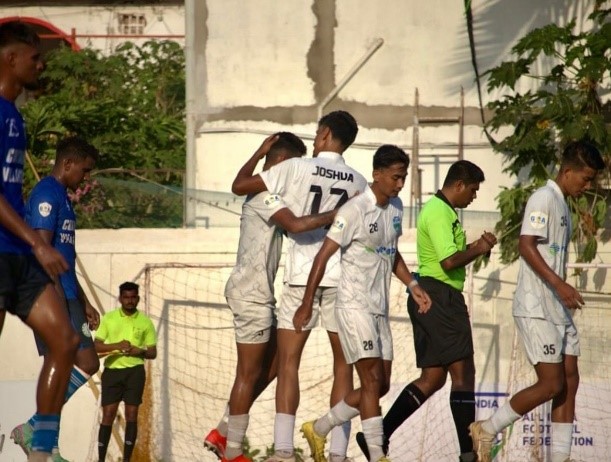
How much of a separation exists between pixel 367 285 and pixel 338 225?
469mm

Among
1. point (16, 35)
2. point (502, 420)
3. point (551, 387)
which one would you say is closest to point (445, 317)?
point (502, 420)

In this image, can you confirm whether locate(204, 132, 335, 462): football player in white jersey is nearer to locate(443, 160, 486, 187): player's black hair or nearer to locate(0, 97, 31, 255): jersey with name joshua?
locate(443, 160, 486, 187): player's black hair

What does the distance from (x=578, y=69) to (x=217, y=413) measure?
5527mm

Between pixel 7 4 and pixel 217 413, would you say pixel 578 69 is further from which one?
pixel 7 4

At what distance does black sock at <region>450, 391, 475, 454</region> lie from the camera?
32.0 feet

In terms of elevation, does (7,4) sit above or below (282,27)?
above

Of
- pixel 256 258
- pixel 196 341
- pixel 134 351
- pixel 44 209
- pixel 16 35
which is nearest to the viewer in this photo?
pixel 16 35

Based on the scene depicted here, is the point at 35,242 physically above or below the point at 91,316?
above

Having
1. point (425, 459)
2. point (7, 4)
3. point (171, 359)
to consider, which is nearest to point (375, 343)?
point (425, 459)

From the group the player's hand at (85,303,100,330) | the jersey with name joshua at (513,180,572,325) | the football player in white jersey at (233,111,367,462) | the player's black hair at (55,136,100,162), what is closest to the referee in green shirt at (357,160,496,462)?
the jersey with name joshua at (513,180,572,325)

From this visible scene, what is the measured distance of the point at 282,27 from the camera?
17500 millimetres

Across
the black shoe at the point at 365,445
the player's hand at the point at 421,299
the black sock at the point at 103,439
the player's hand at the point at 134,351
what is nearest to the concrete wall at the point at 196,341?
the black sock at the point at 103,439

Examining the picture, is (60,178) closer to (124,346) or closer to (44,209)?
(44,209)

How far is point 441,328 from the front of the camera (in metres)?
9.86
